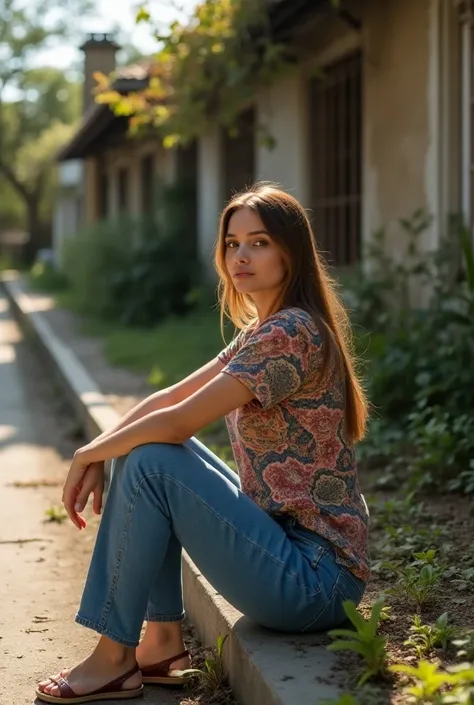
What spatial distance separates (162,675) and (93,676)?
0.79ft

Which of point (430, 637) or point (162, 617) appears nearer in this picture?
point (430, 637)

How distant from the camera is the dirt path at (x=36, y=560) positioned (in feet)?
11.4

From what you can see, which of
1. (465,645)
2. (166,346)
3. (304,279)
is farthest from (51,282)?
(465,645)

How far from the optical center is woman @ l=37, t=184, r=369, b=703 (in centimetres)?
288

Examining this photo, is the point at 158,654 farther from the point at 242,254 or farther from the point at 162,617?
the point at 242,254

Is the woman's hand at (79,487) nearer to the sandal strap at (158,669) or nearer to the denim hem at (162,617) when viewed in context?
the denim hem at (162,617)

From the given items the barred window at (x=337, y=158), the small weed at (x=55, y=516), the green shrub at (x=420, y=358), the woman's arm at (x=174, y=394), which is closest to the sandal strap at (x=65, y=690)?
the woman's arm at (x=174, y=394)

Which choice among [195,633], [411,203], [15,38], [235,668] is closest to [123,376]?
[411,203]

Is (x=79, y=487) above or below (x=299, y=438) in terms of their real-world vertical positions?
below

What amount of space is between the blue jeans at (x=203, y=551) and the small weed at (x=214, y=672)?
223mm

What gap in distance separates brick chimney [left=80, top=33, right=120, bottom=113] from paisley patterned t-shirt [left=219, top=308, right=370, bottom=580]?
21.3 meters

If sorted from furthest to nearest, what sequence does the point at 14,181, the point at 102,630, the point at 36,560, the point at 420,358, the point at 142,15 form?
the point at 14,181 < the point at 142,15 < the point at 420,358 < the point at 36,560 < the point at 102,630

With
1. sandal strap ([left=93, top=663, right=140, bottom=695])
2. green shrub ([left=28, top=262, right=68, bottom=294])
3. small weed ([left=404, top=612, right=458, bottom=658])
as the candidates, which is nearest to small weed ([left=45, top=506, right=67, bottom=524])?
sandal strap ([left=93, top=663, right=140, bottom=695])

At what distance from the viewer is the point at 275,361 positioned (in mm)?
2895
